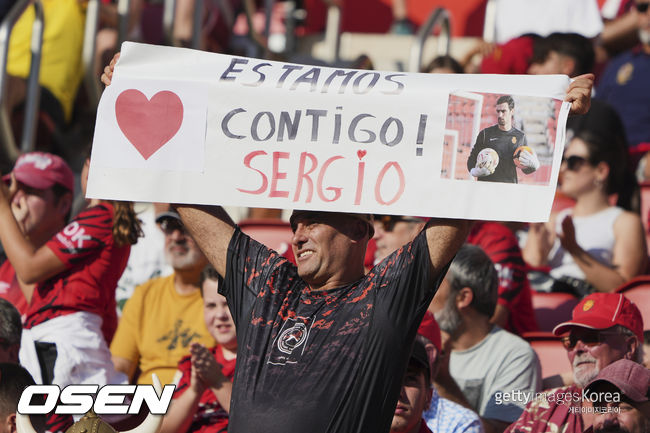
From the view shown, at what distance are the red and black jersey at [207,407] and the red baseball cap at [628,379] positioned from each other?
1595mm

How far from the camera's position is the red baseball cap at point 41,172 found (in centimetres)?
547

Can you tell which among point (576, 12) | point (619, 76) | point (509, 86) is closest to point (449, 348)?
point (509, 86)

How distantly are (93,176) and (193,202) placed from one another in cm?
34

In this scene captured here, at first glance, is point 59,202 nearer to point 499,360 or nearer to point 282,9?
point 499,360

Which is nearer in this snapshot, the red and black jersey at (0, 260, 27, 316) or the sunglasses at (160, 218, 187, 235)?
the red and black jersey at (0, 260, 27, 316)

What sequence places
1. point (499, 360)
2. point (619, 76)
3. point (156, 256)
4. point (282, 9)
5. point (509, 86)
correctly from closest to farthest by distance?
point (509, 86) → point (499, 360) → point (156, 256) → point (619, 76) → point (282, 9)

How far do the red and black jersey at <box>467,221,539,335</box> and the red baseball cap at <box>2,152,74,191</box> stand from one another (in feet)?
6.96

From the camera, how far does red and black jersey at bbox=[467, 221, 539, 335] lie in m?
5.77

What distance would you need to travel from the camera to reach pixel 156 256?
6598mm

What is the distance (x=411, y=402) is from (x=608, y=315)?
0.92 m

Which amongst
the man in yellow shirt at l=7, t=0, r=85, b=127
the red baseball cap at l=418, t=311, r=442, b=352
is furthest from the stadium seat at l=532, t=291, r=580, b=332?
the man in yellow shirt at l=7, t=0, r=85, b=127

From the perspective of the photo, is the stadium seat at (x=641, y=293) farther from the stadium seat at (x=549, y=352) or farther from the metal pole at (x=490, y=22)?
the metal pole at (x=490, y=22)

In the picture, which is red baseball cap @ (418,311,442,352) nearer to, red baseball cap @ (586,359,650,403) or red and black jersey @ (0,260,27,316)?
red baseball cap @ (586,359,650,403)

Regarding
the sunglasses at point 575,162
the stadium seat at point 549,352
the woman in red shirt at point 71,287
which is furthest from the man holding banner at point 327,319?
the sunglasses at point 575,162
